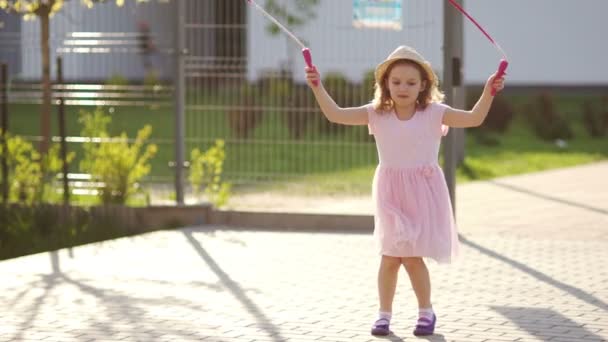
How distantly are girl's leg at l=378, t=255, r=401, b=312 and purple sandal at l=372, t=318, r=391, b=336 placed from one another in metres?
0.09

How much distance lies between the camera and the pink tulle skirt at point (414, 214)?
7227 mm

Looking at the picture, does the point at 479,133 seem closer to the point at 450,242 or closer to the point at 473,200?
the point at 473,200

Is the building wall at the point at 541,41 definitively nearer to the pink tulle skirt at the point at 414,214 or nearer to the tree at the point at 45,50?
the tree at the point at 45,50

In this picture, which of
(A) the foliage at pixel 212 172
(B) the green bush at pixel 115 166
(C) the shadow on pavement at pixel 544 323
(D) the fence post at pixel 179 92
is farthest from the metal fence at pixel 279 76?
(C) the shadow on pavement at pixel 544 323

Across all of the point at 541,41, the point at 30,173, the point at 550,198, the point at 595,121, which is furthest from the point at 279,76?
the point at 541,41

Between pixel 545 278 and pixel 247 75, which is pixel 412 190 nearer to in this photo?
pixel 545 278

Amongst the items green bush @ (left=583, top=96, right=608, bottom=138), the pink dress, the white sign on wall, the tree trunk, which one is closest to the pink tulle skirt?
the pink dress

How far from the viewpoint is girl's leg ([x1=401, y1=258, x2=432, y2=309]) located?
7.31m

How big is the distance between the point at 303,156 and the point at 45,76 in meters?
5.65

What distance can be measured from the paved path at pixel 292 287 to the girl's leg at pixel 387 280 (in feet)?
0.57

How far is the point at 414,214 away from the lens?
23.9 feet

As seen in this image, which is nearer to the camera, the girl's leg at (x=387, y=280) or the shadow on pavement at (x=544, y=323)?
the shadow on pavement at (x=544, y=323)

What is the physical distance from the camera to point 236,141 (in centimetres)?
1350

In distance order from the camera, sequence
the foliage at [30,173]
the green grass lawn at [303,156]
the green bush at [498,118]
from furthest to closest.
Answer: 1. the green bush at [498,118]
2. the green grass lawn at [303,156]
3. the foliage at [30,173]
